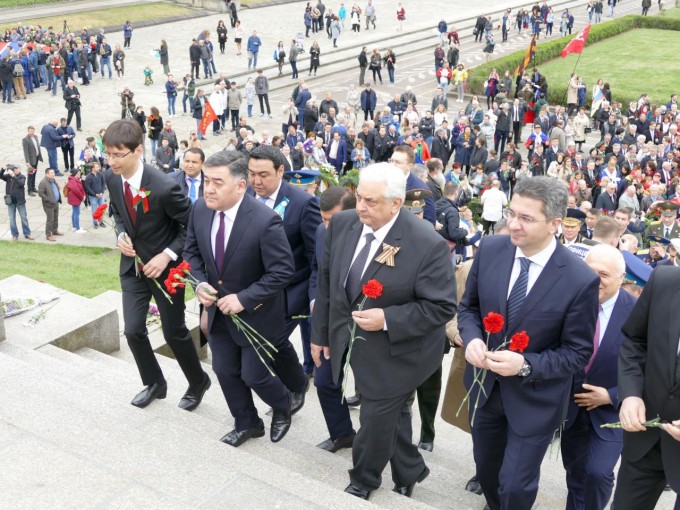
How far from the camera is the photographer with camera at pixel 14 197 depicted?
662 inches

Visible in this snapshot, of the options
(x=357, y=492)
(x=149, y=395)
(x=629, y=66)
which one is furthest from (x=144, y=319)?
(x=629, y=66)

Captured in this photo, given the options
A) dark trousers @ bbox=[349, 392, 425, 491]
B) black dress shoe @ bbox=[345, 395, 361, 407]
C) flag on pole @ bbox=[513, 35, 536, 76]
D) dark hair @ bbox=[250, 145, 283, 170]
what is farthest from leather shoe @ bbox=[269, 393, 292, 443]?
flag on pole @ bbox=[513, 35, 536, 76]

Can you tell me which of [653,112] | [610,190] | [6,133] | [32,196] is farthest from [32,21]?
[610,190]

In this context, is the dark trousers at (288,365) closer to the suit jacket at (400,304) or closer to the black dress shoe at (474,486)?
the suit jacket at (400,304)

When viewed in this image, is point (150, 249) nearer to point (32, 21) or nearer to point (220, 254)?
point (220, 254)

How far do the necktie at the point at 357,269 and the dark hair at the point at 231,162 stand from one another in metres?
1.03

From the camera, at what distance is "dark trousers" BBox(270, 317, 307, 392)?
18.8 ft

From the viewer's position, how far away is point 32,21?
3744 cm

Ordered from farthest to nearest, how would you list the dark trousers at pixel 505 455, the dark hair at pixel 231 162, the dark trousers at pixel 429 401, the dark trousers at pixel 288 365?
the dark trousers at pixel 429 401, the dark trousers at pixel 288 365, the dark hair at pixel 231 162, the dark trousers at pixel 505 455

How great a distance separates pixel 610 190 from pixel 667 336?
522 inches

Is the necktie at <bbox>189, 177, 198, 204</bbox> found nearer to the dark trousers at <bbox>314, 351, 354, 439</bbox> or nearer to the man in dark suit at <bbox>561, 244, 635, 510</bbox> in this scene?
the dark trousers at <bbox>314, 351, 354, 439</bbox>

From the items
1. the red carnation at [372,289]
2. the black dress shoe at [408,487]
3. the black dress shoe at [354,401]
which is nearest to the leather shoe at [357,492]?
the black dress shoe at [408,487]

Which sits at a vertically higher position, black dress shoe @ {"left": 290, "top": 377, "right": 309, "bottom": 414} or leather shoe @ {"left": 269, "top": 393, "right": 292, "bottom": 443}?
leather shoe @ {"left": 269, "top": 393, "right": 292, "bottom": 443}

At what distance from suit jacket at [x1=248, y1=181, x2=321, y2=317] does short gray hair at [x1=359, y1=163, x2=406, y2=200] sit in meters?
1.76
